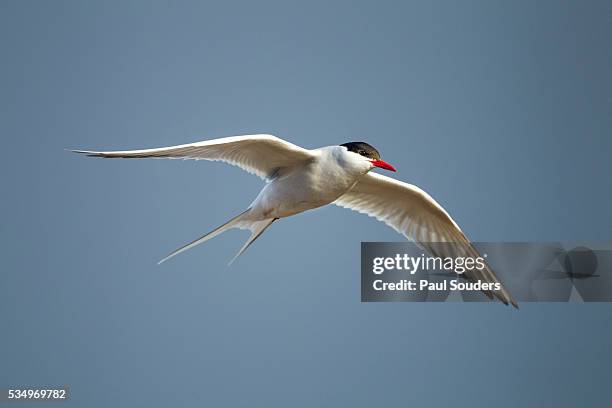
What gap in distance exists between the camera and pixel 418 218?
922 centimetres

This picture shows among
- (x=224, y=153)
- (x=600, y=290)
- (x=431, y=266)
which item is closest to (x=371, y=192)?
(x=431, y=266)

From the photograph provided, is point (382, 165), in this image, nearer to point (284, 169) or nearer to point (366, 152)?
point (366, 152)

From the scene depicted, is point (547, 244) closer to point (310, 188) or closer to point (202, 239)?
point (310, 188)

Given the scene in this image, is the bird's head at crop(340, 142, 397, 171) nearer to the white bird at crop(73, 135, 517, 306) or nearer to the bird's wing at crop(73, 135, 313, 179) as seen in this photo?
the white bird at crop(73, 135, 517, 306)

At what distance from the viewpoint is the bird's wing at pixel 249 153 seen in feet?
22.4

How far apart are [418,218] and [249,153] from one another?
240cm

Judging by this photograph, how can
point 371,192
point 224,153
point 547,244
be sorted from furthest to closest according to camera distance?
point 547,244, point 371,192, point 224,153

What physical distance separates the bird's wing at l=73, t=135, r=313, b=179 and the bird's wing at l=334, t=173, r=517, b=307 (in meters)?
1.41

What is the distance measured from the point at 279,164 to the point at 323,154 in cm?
46

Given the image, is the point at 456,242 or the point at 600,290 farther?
the point at 600,290

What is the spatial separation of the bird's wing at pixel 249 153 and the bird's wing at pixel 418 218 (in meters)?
1.41

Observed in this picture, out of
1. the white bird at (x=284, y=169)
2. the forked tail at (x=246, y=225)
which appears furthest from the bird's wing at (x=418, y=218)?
the forked tail at (x=246, y=225)

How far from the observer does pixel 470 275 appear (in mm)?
9148

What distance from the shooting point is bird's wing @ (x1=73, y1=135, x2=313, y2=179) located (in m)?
6.81
